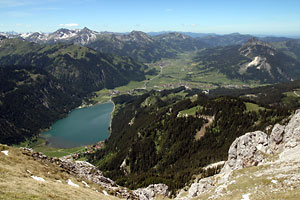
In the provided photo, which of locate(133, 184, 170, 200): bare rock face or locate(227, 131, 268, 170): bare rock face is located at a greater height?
locate(227, 131, 268, 170): bare rock face

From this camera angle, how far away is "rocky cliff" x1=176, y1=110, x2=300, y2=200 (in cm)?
3416

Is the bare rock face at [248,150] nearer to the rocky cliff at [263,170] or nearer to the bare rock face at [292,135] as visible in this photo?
the rocky cliff at [263,170]

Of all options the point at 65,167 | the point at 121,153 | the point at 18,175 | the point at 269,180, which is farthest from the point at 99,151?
the point at 269,180

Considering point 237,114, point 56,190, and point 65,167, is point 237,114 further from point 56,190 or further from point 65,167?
point 56,190

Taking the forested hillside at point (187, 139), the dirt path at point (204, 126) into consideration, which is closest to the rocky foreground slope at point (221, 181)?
the forested hillside at point (187, 139)

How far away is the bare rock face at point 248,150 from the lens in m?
54.3

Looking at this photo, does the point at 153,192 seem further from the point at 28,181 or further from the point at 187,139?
the point at 187,139

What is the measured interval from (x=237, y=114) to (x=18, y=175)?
14170cm

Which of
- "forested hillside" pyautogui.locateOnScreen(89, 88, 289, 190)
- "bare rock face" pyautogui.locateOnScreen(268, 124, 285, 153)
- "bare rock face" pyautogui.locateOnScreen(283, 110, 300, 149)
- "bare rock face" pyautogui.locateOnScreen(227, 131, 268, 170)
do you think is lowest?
"forested hillside" pyautogui.locateOnScreen(89, 88, 289, 190)

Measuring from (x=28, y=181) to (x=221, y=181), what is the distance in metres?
42.4

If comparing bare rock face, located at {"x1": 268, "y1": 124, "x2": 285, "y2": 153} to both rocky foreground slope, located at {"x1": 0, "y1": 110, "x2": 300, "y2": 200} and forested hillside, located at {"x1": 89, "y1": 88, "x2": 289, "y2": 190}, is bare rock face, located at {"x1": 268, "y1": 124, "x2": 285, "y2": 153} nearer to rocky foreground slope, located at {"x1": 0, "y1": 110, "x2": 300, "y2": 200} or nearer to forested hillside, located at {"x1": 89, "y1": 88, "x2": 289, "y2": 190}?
rocky foreground slope, located at {"x1": 0, "y1": 110, "x2": 300, "y2": 200}

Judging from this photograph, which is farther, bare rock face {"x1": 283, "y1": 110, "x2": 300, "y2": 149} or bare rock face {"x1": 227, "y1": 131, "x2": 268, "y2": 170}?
bare rock face {"x1": 227, "y1": 131, "x2": 268, "y2": 170}

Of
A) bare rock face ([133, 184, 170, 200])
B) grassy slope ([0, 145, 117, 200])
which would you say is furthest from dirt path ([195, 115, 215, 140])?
grassy slope ([0, 145, 117, 200])

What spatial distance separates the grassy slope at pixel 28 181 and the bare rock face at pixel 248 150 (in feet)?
124
